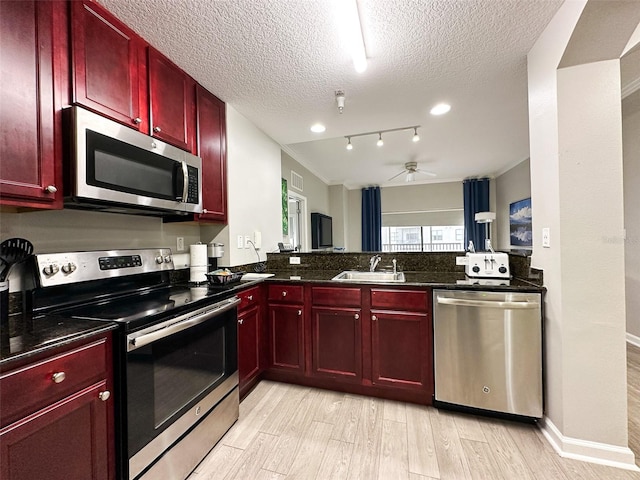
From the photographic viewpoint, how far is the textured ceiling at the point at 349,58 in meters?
1.48

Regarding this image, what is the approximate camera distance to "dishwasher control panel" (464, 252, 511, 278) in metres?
2.10

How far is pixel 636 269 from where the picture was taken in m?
2.85

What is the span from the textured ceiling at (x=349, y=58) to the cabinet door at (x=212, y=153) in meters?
0.13

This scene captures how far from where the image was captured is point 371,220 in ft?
22.2

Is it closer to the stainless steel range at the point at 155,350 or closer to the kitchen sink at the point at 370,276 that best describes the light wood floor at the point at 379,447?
the stainless steel range at the point at 155,350

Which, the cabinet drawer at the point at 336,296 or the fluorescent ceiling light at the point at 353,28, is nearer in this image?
the fluorescent ceiling light at the point at 353,28

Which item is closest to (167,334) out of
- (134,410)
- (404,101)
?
(134,410)

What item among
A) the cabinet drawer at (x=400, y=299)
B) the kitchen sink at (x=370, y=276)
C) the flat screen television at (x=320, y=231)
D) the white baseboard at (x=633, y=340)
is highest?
the flat screen television at (x=320, y=231)

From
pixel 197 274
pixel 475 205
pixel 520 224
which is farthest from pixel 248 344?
pixel 475 205

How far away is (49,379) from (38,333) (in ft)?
0.67

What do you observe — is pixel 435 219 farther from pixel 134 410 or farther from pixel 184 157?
pixel 134 410

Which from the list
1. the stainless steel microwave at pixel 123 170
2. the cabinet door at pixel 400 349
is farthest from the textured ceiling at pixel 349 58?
the cabinet door at pixel 400 349

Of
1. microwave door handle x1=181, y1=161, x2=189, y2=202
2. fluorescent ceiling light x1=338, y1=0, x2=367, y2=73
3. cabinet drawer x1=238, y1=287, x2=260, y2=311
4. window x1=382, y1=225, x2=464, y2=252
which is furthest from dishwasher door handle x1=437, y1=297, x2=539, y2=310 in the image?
window x1=382, y1=225, x2=464, y2=252

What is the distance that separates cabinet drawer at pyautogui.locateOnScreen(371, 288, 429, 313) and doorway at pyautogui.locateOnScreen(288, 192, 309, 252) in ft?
8.77
